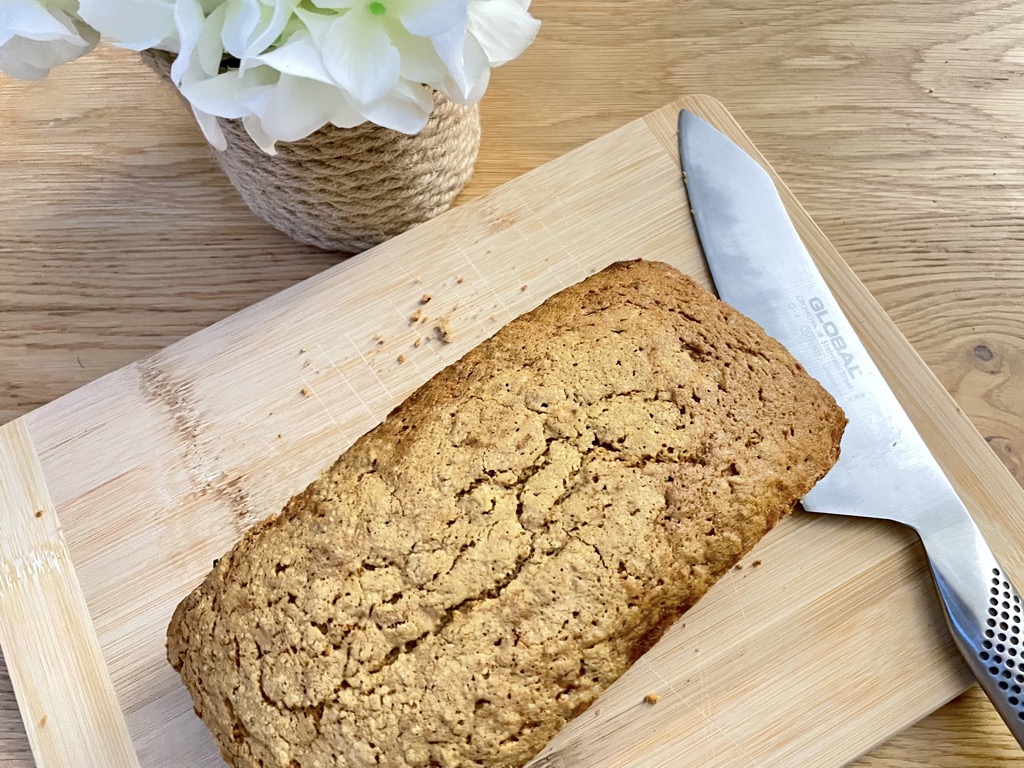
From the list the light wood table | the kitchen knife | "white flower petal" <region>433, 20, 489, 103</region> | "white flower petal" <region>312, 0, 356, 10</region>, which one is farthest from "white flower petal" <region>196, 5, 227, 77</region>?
the kitchen knife

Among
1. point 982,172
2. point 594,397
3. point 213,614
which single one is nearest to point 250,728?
point 213,614

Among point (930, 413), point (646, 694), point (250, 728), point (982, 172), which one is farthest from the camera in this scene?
point (982, 172)

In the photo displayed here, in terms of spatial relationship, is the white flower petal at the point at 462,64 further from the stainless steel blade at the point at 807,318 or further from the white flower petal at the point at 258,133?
the stainless steel blade at the point at 807,318

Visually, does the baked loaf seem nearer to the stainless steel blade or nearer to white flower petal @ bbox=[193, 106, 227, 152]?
the stainless steel blade

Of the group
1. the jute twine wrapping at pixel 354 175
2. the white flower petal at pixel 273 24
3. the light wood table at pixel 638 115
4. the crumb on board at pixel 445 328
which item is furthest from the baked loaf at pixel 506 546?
the light wood table at pixel 638 115

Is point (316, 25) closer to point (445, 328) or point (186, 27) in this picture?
point (186, 27)

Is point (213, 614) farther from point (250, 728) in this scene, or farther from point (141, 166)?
point (141, 166)

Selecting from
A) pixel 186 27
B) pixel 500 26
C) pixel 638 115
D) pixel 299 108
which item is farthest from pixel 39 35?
pixel 638 115
